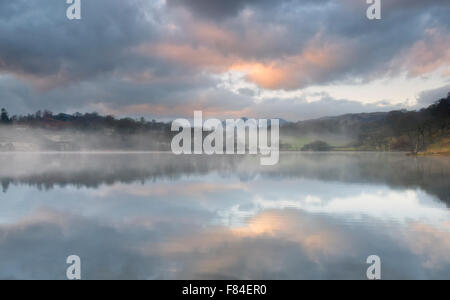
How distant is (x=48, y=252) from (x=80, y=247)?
74 centimetres

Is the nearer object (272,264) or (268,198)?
(272,264)

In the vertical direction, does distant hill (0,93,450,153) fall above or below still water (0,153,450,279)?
above

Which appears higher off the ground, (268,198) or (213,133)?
(213,133)

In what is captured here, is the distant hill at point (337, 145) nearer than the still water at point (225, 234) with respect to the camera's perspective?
No

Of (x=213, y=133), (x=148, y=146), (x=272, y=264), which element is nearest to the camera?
(x=272, y=264)

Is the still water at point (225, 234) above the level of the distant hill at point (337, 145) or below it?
below

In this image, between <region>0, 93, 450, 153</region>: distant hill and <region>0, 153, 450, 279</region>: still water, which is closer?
<region>0, 153, 450, 279</region>: still water

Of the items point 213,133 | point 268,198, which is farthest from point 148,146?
point 268,198

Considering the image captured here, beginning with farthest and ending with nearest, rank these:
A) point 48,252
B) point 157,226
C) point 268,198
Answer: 1. point 268,198
2. point 157,226
3. point 48,252

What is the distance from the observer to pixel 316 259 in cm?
689

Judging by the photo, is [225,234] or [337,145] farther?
[337,145]
